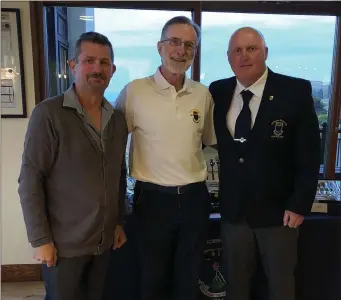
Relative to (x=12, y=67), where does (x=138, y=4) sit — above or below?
above

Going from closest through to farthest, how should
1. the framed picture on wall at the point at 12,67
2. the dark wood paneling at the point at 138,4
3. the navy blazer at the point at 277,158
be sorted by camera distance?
the navy blazer at the point at 277,158
the framed picture on wall at the point at 12,67
the dark wood paneling at the point at 138,4

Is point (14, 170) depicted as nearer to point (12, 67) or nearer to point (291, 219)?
point (12, 67)

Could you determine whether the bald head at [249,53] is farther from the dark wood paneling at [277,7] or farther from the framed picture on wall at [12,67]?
the framed picture on wall at [12,67]

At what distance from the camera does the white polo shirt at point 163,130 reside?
160cm

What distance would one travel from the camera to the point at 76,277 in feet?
4.56

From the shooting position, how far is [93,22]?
7.88 feet

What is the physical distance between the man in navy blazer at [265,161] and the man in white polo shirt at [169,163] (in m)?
0.14

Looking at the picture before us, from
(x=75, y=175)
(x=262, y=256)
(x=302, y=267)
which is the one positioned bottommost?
(x=302, y=267)

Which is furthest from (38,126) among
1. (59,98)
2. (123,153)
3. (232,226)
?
(232,226)

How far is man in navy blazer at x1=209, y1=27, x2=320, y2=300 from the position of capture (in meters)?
1.57

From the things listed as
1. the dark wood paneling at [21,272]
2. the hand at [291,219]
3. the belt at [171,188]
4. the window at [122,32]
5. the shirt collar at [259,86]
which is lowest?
the dark wood paneling at [21,272]

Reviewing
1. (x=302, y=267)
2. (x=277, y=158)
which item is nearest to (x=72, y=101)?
(x=277, y=158)

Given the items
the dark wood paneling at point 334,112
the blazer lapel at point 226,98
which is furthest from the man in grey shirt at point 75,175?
the dark wood paneling at point 334,112

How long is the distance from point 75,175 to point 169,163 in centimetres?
45
